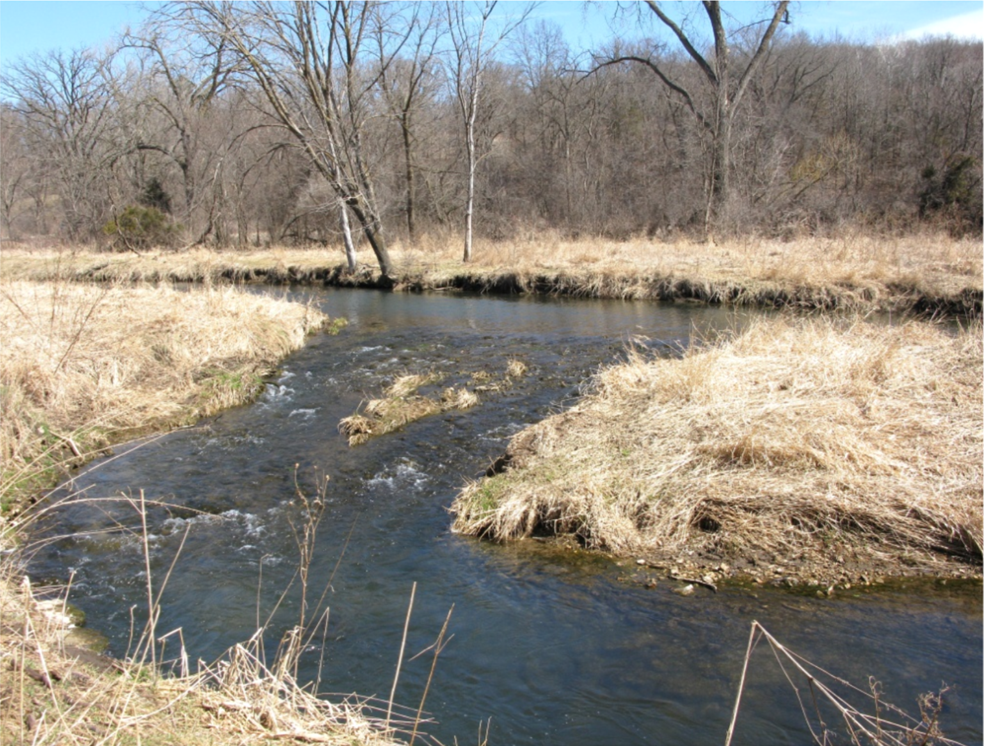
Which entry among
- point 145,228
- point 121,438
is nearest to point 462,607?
point 121,438

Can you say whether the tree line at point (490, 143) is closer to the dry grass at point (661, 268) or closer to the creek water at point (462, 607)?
the dry grass at point (661, 268)

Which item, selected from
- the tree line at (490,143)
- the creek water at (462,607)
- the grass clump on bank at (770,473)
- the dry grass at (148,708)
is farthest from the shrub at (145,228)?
the dry grass at (148,708)

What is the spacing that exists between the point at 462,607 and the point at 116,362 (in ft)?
22.7

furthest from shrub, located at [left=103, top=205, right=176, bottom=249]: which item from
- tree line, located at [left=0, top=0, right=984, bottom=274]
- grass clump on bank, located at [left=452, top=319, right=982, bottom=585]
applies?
grass clump on bank, located at [left=452, top=319, right=982, bottom=585]

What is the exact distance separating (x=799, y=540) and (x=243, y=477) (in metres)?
5.05

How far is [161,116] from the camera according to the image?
34875 millimetres

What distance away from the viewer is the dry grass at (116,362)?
25.5 ft

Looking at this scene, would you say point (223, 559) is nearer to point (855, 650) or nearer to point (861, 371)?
point (855, 650)

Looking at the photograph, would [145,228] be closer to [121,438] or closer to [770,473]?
[121,438]

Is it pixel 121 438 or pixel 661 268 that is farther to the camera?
pixel 661 268

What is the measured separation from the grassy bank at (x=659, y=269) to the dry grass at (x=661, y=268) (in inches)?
1.2

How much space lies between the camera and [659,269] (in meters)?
19.2

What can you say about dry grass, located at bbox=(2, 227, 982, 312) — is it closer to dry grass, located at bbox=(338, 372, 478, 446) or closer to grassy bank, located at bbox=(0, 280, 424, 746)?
grassy bank, located at bbox=(0, 280, 424, 746)

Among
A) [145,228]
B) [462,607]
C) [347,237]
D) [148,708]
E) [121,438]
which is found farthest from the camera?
[145,228]
